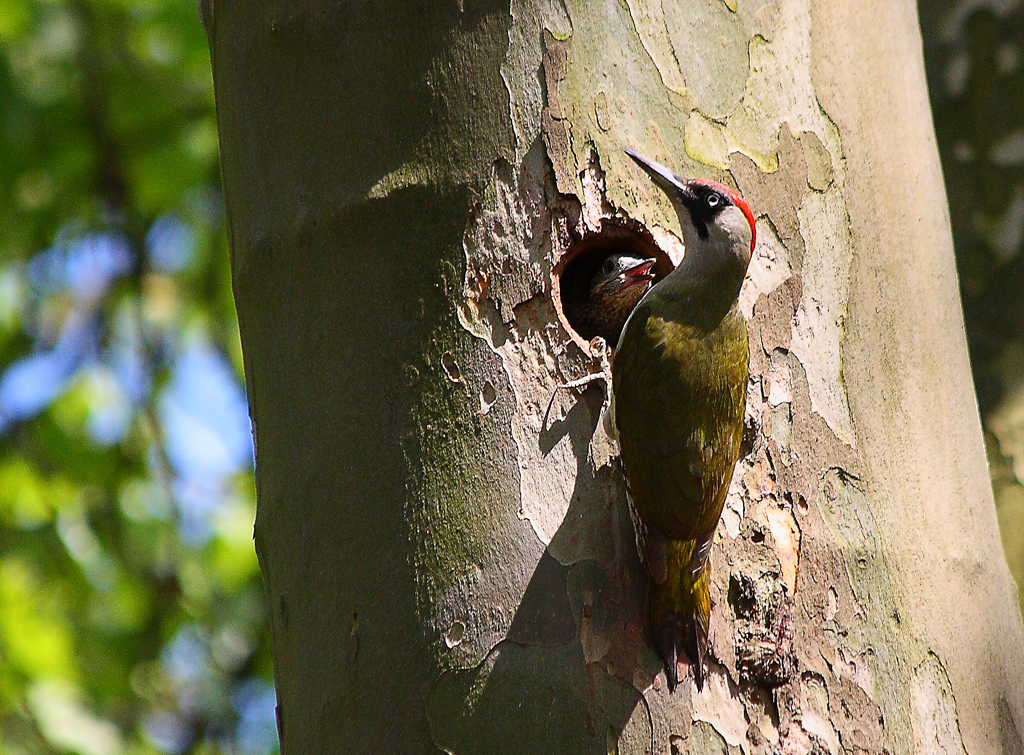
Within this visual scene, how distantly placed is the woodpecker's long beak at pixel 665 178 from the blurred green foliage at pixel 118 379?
370 centimetres

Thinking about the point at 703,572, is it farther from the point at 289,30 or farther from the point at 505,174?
the point at 289,30

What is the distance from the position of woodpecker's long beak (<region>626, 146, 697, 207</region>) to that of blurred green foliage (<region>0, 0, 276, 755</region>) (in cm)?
370

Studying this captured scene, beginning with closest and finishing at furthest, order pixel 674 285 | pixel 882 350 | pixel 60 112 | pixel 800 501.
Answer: pixel 800 501, pixel 882 350, pixel 674 285, pixel 60 112

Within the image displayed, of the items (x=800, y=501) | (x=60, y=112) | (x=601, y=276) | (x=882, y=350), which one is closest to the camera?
(x=800, y=501)

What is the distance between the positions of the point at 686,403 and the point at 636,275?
0.96 metres

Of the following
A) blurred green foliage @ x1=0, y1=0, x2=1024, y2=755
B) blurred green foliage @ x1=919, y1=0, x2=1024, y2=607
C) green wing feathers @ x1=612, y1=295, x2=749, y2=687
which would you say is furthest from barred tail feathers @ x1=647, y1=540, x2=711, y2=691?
blurred green foliage @ x1=0, y1=0, x2=1024, y2=755

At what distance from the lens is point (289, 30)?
1959 mm

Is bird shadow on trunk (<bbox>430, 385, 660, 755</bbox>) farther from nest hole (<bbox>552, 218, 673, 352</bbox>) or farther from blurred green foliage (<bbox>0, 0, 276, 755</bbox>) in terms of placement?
blurred green foliage (<bbox>0, 0, 276, 755</bbox>)

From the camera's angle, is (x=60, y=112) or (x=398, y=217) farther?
(x=60, y=112)

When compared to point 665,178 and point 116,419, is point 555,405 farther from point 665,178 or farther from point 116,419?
point 116,419

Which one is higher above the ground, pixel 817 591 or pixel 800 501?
pixel 800 501

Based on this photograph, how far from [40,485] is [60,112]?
194cm

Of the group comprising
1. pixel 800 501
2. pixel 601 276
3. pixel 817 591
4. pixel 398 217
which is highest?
pixel 601 276

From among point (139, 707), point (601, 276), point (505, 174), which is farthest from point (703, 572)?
point (139, 707)
